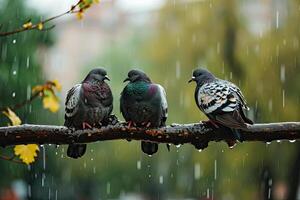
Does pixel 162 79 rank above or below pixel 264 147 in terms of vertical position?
above

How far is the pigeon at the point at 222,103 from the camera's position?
7.54 ft

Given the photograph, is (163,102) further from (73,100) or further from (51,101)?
(51,101)

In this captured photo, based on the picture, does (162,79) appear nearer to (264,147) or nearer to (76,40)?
(264,147)

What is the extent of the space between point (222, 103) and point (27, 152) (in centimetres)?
111

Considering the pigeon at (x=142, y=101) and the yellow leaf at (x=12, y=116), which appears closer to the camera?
the yellow leaf at (x=12, y=116)

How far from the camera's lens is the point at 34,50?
407 inches

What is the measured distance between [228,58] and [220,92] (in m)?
6.72

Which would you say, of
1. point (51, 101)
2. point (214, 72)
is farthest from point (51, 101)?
point (214, 72)

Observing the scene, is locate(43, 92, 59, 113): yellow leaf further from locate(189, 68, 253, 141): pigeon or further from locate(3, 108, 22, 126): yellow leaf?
locate(189, 68, 253, 141): pigeon

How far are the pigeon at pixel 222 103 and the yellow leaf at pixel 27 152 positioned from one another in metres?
0.76

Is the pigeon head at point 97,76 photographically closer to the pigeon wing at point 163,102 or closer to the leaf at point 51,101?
the pigeon wing at point 163,102

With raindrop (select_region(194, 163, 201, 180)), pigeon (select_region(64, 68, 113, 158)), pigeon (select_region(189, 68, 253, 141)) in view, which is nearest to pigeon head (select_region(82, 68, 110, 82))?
pigeon (select_region(64, 68, 113, 158))

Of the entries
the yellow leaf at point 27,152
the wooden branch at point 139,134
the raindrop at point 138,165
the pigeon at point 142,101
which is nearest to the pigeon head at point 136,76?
the pigeon at point 142,101

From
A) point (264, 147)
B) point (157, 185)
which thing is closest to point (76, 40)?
point (157, 185)
